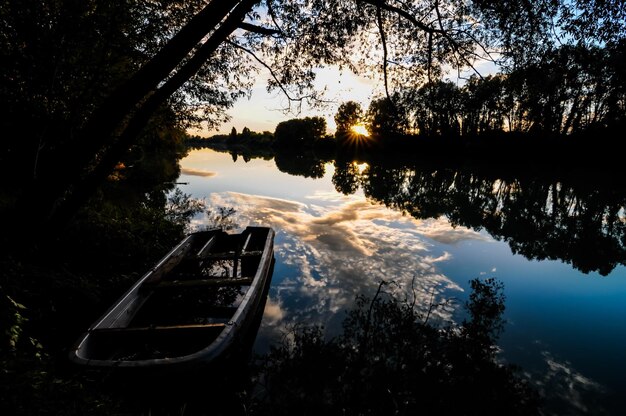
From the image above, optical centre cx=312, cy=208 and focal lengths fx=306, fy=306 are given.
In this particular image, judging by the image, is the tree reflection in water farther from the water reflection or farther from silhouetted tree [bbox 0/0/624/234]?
silhouetted tree [bbox 0/0/624/234]

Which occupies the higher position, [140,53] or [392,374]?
[140,53]

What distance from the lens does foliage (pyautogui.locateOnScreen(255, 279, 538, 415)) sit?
4.34 meters

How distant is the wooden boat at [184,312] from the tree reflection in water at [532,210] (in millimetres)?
11481

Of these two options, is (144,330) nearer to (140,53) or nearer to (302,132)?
(140,53)

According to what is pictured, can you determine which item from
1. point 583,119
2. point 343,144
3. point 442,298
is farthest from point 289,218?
point 343,144

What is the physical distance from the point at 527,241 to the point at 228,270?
1313 cm

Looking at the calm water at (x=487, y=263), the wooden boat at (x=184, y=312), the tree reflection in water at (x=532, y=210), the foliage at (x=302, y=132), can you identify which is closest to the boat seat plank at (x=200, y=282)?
the wooden boat at (x=184, y=312)

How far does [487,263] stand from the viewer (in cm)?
1129

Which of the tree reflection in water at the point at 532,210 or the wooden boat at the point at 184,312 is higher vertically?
the tree reflection in water at the point at 532,210

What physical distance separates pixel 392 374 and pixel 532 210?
19.4m

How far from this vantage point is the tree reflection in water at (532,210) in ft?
42.4

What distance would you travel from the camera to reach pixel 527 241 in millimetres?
13891

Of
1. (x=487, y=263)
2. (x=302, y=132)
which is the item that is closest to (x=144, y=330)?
(x=487, y=263)

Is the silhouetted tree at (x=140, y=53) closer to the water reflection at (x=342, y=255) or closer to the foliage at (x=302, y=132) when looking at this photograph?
the water reflection at (x=342, y=255)
